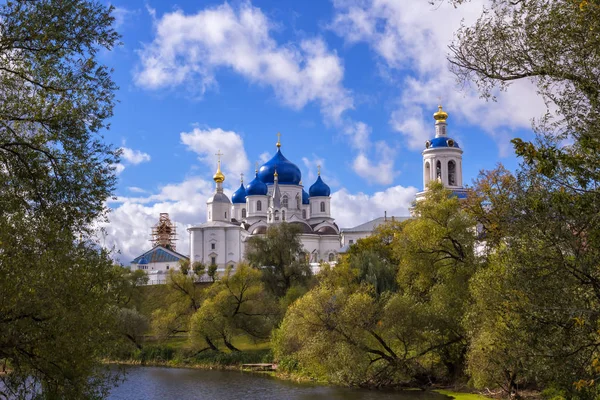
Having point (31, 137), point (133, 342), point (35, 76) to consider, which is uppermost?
point (35, 76)

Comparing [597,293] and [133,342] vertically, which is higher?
[597,293]

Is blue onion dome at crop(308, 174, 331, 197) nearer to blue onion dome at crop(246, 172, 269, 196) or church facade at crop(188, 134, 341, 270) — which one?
church facade at crop(188, 134, 341, 270)

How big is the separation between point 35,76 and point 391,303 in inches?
570

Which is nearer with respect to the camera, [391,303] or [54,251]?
A: [54,251]

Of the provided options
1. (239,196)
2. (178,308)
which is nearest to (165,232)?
(239,196)

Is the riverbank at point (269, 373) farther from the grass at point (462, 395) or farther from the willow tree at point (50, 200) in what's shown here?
the willow tree at point (50, 200)

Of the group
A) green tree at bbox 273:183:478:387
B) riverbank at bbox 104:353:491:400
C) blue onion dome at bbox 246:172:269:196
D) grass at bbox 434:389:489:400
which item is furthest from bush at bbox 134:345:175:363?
blue onion dome at bbox 246:172:269:196

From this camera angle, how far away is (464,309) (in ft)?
68.3

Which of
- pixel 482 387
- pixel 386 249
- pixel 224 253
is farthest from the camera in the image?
pixel 224 253

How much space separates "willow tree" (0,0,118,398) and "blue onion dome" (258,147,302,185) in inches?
2359

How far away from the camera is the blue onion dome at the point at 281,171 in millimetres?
70750

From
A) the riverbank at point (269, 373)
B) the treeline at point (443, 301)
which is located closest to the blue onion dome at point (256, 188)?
the treeline at point (443, 301)

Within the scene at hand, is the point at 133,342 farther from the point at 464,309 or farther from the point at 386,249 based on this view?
the point at 464,309

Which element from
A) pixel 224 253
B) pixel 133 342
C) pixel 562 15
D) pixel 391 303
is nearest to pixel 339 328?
pixel 391 303
